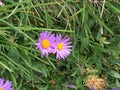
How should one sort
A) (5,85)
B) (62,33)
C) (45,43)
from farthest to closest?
(62,33) → (45,43) → (5,85)

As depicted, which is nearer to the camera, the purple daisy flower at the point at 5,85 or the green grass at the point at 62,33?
the purple daisy flower at the point at 5,85

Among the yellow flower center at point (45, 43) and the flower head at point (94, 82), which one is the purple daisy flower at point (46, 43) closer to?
the yellow flower center at point (45, 43)

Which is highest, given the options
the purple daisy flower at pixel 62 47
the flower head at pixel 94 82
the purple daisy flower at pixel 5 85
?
the purple daisy flower at pixel 62 47

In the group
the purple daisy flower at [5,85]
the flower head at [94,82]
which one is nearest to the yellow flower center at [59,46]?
the flower head at [94,82]

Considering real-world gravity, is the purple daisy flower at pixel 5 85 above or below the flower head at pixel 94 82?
above

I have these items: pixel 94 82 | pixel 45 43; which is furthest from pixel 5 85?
pixel 94 82

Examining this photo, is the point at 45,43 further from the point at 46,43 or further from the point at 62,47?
the point at 62,47
